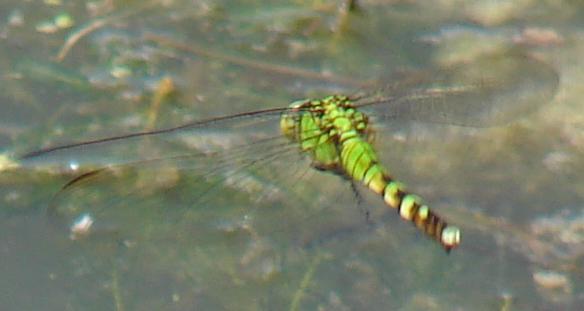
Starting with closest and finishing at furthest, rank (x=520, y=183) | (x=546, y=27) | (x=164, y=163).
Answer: (x=164, y=163) < (x=520, y=183) < (x=546, y=27)

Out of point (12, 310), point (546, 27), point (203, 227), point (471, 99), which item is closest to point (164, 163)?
point (203, 227)

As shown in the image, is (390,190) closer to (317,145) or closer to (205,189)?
(317,145)

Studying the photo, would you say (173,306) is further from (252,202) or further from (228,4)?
(228,4)

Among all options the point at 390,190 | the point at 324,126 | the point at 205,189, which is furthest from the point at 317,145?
the point at 205,189

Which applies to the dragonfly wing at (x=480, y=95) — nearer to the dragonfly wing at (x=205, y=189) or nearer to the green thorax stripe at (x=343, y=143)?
the green thorax stripe at (x=343, y=143)

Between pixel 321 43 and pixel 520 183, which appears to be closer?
pixel 520 183

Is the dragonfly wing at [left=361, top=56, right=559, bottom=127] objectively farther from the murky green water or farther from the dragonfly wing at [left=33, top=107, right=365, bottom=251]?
the dragonfly wing at [left=33, top=107, right=365, bottom=251]
